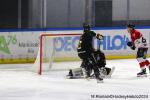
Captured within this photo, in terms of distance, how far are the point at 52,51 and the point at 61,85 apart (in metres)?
3.11

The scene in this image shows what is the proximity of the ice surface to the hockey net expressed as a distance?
201 mm

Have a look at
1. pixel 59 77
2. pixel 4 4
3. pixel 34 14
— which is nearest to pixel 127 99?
pixel 59 77

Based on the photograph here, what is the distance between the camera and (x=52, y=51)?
1325 centimetres

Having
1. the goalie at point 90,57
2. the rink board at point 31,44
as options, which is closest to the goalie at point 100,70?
the goalie at point 90,57

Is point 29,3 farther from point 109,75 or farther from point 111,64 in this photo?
point 109,75

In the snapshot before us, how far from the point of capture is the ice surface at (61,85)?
8829 millimetres

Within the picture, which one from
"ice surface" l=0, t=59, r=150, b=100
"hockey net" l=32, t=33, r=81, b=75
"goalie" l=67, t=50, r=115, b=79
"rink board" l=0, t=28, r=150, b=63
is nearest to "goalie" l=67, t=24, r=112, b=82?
"goalie" l=67, t=50, r=115, b=79

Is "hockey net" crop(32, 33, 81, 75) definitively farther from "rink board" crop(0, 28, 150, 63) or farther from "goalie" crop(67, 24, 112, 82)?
"goalie" crop(67, 24, 112, 82)

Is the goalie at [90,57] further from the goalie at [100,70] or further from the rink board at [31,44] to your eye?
the rink board at [31,44]

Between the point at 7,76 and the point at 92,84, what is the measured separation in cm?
258

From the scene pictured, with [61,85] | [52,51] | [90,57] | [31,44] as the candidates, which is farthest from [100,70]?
[31,44]

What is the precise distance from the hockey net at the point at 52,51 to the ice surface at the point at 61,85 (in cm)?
20

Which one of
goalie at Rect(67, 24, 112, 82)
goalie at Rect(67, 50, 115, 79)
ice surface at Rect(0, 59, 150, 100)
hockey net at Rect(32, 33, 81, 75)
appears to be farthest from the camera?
hockey net at Rect(32, 33, 81, 75)

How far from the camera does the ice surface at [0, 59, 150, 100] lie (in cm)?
883
